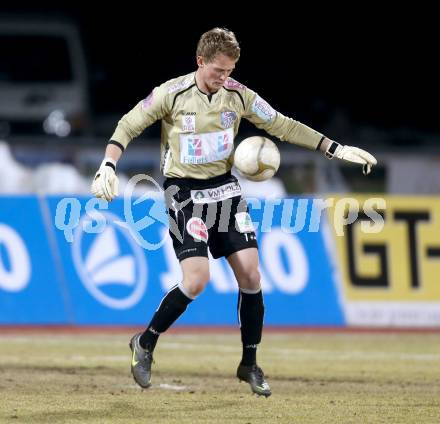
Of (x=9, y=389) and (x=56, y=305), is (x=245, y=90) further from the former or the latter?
(x=56, y=305)

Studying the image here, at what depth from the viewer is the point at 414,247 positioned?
594 inches

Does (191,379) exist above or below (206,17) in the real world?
below

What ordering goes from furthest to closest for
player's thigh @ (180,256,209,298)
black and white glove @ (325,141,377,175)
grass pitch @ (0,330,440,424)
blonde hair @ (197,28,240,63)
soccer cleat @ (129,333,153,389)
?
1. black and white glove @ (325,141,377,175)
2. soccer cleat @ (129,333,153,389)
3. player's thigh @ (180,256,209,298)
4. blonde hair @ (197,28,240,63)
5. grass pitch @ (0,330,440,424)

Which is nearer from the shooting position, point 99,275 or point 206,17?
point 99,275

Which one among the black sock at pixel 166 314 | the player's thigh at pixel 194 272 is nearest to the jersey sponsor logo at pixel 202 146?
the player's thigh at pixel 194 272

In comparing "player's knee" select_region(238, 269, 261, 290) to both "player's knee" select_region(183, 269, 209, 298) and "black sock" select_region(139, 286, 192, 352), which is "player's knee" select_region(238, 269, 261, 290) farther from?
"black sock" select_region(139, 286, 192, 352)

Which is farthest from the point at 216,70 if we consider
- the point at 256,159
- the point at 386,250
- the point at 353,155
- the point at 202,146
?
the point at 386,250

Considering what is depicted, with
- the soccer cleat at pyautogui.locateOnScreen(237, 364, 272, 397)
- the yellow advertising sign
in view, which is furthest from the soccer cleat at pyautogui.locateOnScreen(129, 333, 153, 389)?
the yellow advertising sign

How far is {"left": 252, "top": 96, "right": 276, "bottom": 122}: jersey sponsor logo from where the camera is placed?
9.40 m

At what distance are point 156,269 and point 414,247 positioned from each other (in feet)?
9.84

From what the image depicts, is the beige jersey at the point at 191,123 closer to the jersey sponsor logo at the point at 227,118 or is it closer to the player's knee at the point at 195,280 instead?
the jersey sponsor logo at the point at 227,118

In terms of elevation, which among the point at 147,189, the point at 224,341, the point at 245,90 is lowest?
the point at 224,341

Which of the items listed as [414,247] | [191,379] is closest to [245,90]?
[191,379]

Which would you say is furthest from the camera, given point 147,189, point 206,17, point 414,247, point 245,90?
point 206,17
